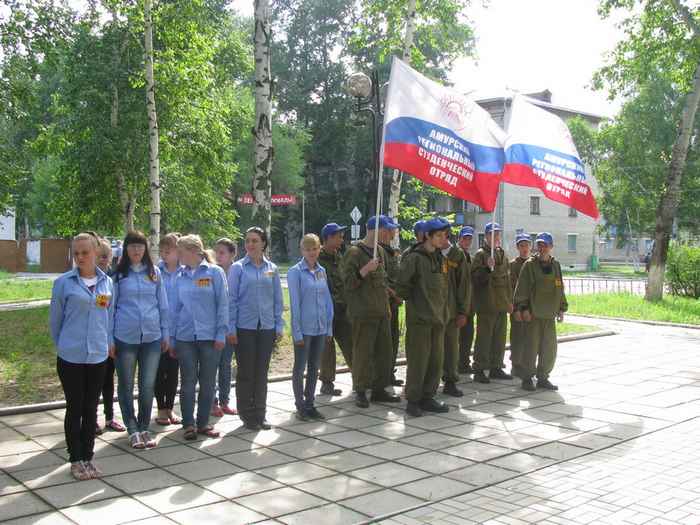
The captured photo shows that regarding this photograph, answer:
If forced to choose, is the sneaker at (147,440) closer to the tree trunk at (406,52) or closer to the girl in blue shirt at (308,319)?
the girl in blue shirt at (308,319)

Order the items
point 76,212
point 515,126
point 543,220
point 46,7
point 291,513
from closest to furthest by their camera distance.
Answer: point 291,513, point 515,126, point 46,7, point 76,212, point 543,220

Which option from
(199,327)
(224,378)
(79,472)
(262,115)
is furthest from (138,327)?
(262,115)

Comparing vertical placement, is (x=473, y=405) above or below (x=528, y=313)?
below

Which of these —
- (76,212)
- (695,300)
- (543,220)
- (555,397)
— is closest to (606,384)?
(555,397)

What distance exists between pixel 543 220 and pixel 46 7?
162 feet

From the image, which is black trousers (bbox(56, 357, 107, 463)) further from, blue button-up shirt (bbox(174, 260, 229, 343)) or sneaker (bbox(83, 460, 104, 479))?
blue button-up shirt (bbox(174, 260, 229, 343))

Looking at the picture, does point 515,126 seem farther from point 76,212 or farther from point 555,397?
point 76,212

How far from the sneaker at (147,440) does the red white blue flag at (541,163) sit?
510 centimetres

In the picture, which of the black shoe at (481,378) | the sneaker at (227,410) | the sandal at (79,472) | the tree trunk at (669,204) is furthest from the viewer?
the tree trunk at (669,204)

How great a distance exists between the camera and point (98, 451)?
20.9 ft

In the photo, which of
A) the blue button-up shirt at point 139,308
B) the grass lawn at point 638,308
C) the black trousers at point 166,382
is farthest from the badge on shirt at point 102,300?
the grass lawn at point 638,308

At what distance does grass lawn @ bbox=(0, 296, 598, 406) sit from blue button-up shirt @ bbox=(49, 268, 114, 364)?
3111 millimetres

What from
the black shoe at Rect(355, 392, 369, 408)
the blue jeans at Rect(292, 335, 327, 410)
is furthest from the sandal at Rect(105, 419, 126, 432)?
the black shoe at Rect(355, 392, 369, 408)

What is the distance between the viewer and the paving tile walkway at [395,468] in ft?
16.2
